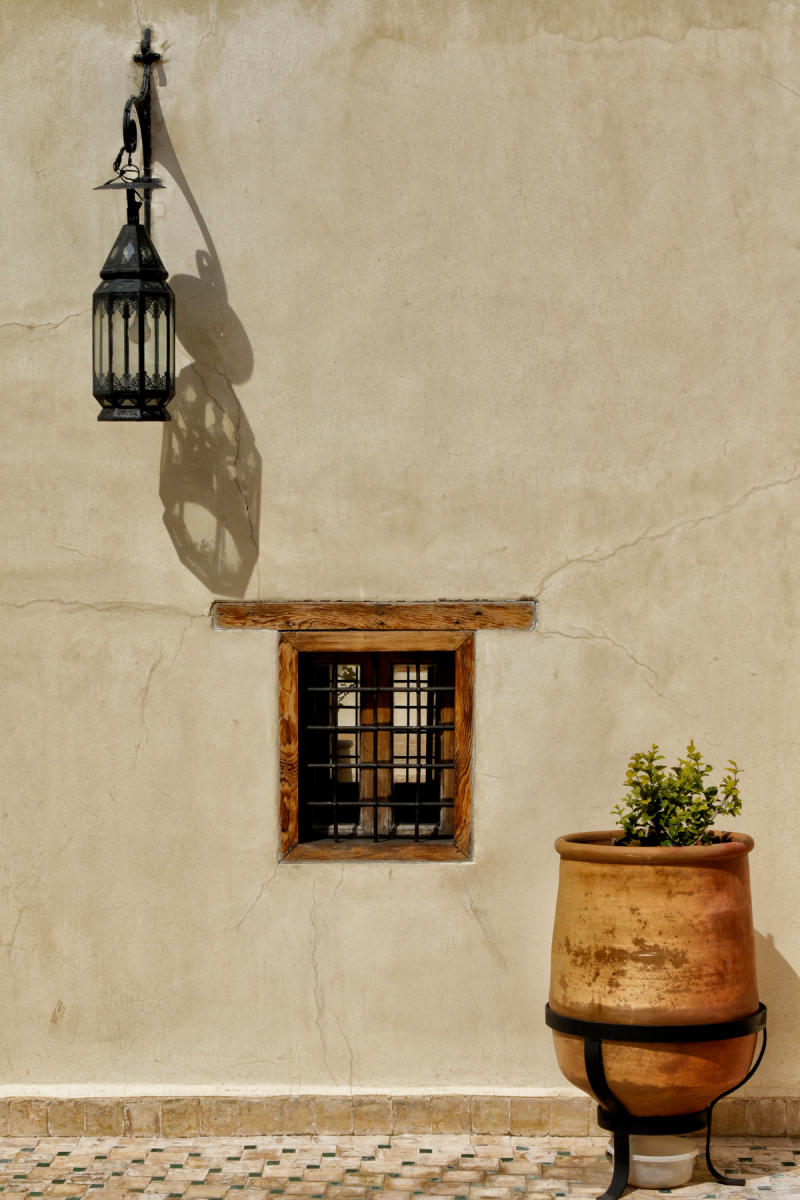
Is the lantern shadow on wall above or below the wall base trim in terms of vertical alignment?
above

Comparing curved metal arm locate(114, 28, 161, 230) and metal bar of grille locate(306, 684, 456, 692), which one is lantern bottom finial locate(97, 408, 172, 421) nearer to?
curved metal arm locate(114, 28, 161, 230)

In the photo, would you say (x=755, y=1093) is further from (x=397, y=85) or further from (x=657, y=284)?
(x=397, y=85)

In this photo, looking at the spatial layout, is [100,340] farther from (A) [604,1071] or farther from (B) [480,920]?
(A) [604,1071]

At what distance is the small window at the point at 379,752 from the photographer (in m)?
6.40

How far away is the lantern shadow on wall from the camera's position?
6.38 metres

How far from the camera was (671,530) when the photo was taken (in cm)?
637

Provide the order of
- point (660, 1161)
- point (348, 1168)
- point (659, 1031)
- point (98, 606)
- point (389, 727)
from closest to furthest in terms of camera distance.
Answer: point (659, 1031), point (660, 1161), point (348, 1168), point (98, 606), point (389, 727)

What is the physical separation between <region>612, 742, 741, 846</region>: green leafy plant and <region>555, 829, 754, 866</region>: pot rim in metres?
0.09

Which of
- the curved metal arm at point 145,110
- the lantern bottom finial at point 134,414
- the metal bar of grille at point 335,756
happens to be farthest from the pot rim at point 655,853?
the curved metal arm at point 145,110

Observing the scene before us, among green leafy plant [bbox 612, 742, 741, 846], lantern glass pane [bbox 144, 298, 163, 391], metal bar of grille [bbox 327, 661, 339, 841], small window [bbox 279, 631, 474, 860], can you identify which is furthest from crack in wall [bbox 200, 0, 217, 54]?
green leafy plant [bbox 612, 742, 741, 846]

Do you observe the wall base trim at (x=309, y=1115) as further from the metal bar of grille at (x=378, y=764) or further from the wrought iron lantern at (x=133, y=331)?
the wrought iron lantern at (x=133, y=331)

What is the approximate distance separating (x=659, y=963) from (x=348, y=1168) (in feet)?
4.52

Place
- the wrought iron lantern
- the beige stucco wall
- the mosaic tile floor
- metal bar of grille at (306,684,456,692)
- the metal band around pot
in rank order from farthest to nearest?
1. metal bar of grille at (306,684,456,692)
2. the beige stucco wall
3. the wrought iron lantern
4. the mosaic tile floor
5. the metal band around pot

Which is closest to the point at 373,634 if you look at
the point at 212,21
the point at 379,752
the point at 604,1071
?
the point at 379,752
